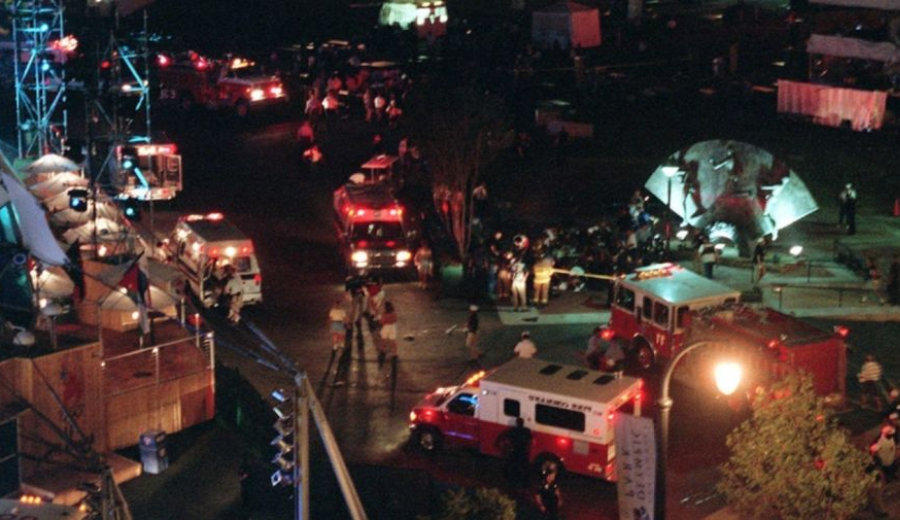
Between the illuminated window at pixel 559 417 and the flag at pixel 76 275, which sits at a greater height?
the flag at pixel 76 275

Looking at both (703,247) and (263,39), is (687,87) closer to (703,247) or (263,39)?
(703,247)

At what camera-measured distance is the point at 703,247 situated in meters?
31.5

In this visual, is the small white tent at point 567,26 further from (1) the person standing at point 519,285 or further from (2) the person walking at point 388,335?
(2) the person walking at point 388,335

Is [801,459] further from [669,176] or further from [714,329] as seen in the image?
[669,176]

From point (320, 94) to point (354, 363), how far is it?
20810 millimetres

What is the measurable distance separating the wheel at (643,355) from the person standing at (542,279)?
4.64 metres

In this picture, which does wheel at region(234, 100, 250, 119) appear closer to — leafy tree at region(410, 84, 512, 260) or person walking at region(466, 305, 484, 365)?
leafy tree at region(410, 84, 512, 260)

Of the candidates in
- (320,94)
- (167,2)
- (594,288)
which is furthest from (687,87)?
(167,2)

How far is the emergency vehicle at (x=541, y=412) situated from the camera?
67.7ft

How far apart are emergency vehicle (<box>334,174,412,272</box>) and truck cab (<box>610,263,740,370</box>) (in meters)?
7.19

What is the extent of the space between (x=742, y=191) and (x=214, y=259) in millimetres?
13691

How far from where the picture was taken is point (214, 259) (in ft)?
99.1

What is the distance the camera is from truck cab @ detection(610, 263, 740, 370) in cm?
2505

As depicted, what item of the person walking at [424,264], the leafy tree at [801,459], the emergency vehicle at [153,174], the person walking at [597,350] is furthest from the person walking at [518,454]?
the emergency vehicle at [153,174]
